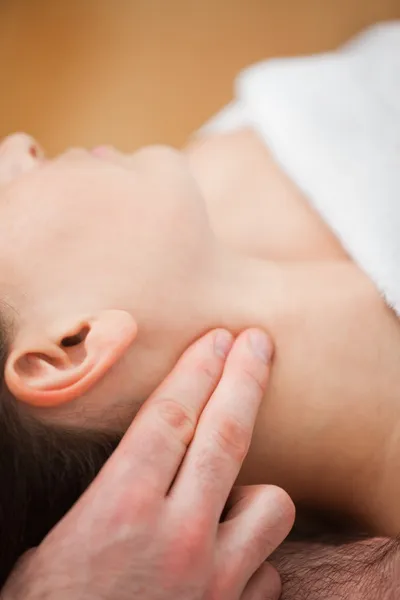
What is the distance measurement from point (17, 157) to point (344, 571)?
2.19 ft

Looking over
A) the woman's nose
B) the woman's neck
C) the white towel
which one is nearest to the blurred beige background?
the white towel

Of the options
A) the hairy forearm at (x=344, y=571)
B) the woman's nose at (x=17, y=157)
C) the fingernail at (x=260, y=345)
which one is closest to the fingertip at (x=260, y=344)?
the fingernail at (x=260, y=345)

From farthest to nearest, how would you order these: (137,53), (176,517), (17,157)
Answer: (137,53), (17,157), (176,517)

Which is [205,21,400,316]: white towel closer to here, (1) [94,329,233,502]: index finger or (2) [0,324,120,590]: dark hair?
(1) [94,329,233,502]: index finger

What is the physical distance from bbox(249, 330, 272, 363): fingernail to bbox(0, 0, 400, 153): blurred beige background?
2.72ft

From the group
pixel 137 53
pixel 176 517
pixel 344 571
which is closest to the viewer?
pixel 176 517

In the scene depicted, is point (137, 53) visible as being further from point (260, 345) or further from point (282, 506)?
point (282, 506)

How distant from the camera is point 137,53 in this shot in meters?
1.37

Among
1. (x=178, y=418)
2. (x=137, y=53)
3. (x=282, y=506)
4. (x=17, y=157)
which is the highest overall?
(x=137, y=53)

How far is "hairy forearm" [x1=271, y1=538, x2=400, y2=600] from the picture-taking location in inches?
25.4

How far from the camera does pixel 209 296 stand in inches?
28.9

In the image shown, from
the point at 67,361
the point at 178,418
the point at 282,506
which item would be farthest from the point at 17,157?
the point at 282,506

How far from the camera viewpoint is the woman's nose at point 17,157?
0.84 meters

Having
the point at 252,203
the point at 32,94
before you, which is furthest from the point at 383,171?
the point at 32,94
